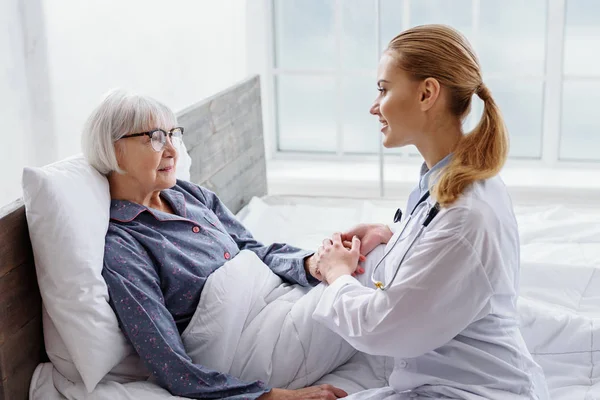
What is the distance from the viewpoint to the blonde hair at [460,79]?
1485 millimetres

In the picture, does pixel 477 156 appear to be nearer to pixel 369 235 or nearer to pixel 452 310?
pixel 452 310

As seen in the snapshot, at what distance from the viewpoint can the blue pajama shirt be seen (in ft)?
5.52

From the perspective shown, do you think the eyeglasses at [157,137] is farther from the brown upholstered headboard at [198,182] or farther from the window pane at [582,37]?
the window pane at [582,37]

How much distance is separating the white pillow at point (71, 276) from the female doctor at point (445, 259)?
0.45 m

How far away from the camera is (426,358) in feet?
5.07

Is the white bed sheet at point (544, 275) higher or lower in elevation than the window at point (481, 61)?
lower

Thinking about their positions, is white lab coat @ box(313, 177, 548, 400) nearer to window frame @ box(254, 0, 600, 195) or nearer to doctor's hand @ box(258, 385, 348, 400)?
doctor's hand @ box(258, 385, 348, 400)

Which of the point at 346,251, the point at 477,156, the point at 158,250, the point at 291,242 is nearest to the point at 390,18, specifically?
the point at 291,242

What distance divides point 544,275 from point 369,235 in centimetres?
63

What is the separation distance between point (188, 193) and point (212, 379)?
598mm

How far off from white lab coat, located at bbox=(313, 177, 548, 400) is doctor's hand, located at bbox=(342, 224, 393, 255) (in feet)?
1.21

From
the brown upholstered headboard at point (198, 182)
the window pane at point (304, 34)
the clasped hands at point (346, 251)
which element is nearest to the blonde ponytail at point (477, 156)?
the clasped hands at point (346, 251)

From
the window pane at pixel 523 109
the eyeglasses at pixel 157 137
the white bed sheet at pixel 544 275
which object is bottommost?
the white bed sheet at pixel 544 275

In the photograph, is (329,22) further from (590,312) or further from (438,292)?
(438,292)
